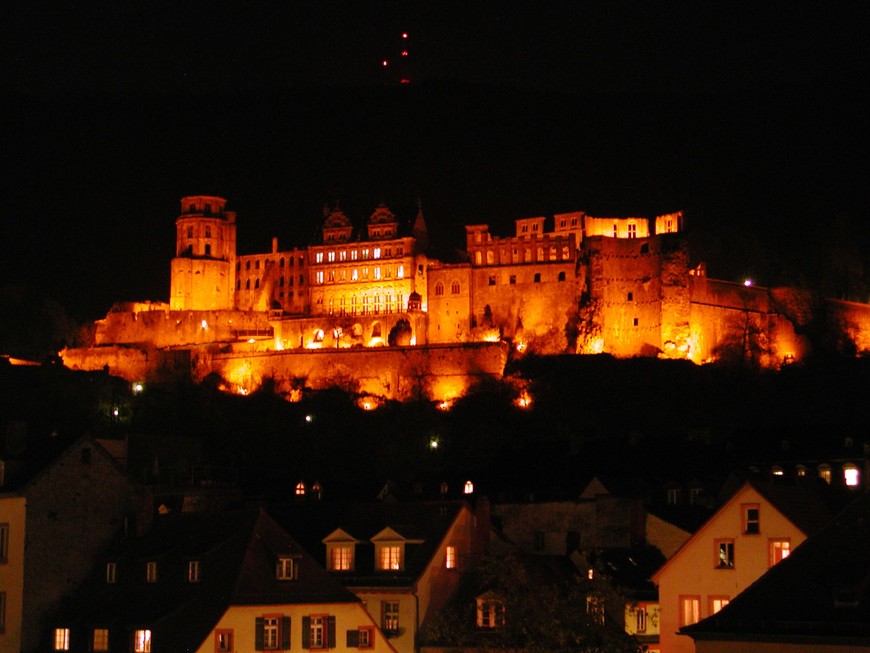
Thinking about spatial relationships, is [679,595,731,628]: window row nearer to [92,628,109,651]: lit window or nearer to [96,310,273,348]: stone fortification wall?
[92,628,109,651]: lit window

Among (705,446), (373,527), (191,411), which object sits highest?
(191,411)

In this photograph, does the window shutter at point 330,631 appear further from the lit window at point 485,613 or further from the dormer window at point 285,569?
the lit window at point 485,613

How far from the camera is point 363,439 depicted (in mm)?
135625

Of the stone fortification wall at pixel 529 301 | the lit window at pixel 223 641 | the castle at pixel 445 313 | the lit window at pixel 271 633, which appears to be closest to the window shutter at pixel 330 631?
the lit window at pixel 271 633

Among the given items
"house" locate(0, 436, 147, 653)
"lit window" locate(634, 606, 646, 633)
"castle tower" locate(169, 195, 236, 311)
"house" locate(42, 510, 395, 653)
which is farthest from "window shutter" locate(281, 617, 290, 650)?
"castle tower" locate(169, 195, 236, 311)

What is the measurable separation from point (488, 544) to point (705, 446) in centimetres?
3047

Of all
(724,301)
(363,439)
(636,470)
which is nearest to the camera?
(636,470)

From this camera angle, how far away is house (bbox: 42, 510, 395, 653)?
5588 centimetres

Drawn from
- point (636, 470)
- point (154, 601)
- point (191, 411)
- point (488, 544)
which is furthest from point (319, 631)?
point (191, 411)

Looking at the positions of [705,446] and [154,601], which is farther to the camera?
[705,446]

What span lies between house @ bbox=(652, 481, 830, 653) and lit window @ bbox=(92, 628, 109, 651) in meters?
18.4

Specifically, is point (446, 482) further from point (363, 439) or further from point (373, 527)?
point (363, 439)

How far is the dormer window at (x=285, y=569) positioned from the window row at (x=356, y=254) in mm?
107007

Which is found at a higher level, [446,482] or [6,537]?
[446,482]
